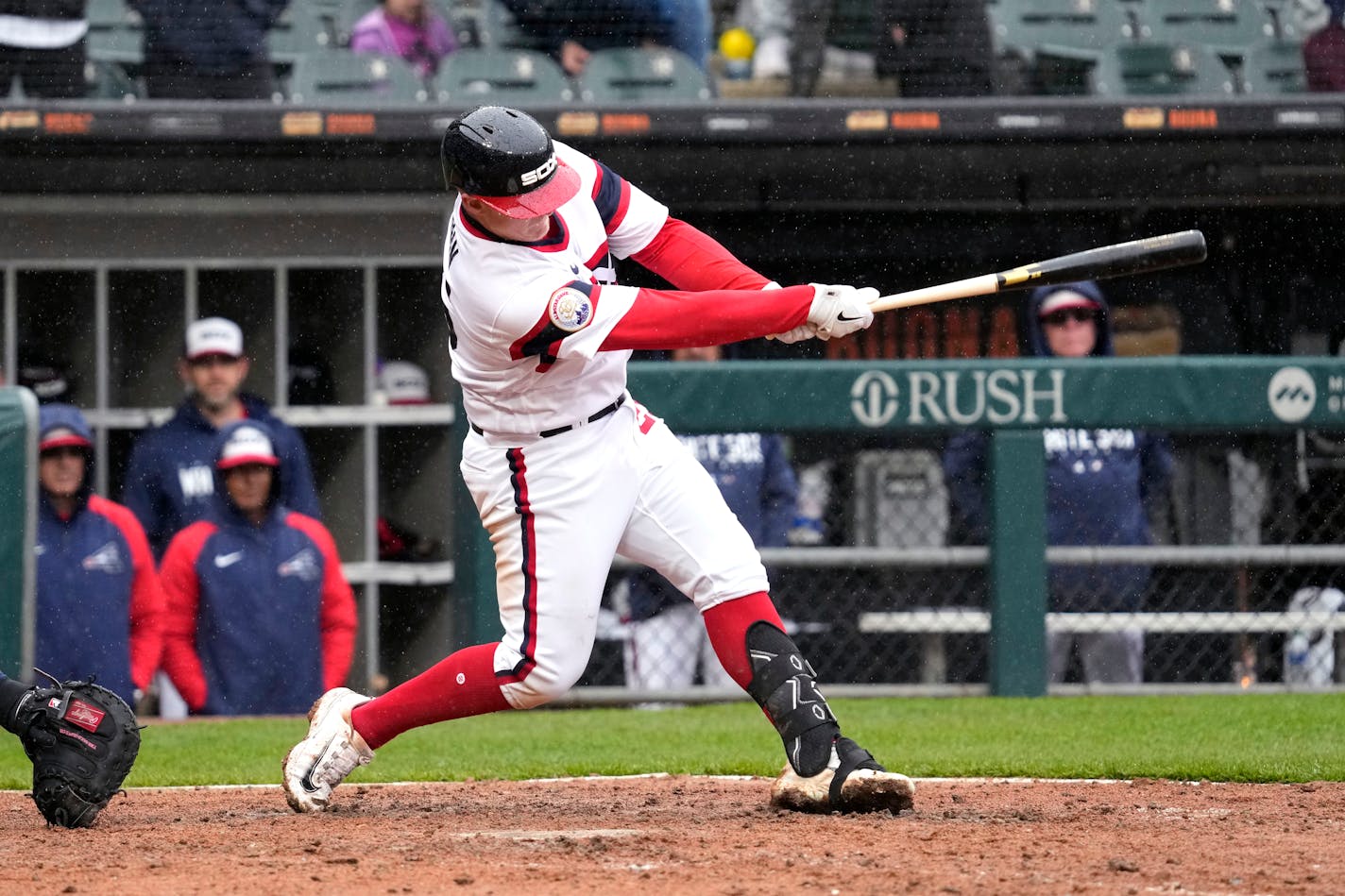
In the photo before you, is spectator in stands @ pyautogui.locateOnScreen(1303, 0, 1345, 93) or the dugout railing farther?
spectator in stands @ pyautogui.locateOnScreen(1303, 0, 1345, 93)

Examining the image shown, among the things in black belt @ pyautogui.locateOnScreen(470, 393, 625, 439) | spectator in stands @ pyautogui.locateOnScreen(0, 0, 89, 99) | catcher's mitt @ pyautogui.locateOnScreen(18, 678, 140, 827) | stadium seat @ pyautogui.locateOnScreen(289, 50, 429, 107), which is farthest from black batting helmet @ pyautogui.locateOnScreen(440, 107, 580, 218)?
spectator in stands @ pyautogui.locateOnScreen(0, 0, 89, 99)

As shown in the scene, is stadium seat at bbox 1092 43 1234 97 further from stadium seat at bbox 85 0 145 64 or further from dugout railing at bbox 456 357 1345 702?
stadium seat at bbox 85 0 145 64

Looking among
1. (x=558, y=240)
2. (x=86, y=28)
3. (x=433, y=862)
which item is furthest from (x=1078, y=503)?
(x=86, y=28)

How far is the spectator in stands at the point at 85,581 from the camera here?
600 cm

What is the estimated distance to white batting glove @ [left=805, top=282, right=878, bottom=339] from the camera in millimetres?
3492

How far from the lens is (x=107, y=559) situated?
5.98 m

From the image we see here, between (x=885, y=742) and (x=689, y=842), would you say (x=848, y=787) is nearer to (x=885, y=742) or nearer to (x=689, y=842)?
(x=689, y=842)

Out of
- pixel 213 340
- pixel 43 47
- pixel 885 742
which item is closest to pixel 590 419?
pixel 885 742

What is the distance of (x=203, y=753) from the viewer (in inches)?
200

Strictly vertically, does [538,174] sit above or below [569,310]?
above

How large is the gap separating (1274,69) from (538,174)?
583cm

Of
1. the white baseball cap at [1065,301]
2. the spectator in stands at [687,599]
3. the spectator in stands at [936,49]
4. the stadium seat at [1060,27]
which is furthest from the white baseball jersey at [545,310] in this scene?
the stadium seat at [1060,27]

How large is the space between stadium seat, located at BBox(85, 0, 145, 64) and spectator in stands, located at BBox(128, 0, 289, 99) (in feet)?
0.32

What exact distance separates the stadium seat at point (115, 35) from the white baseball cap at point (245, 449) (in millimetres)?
2613
